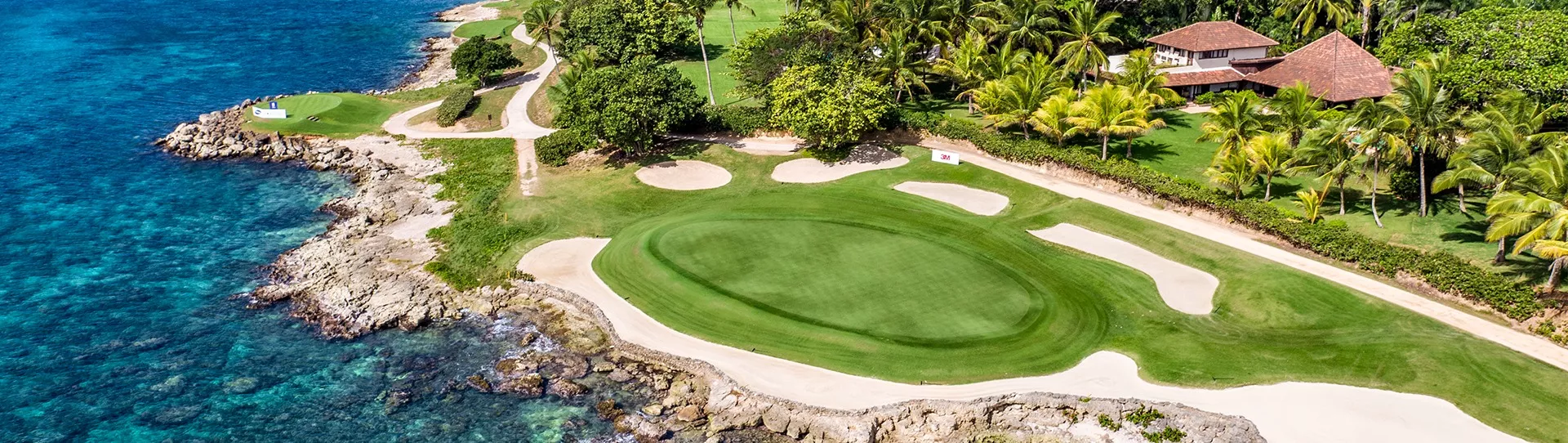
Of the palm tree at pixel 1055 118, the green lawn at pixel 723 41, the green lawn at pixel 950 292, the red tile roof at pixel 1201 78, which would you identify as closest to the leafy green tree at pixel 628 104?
the green lawn at pixel 950 292

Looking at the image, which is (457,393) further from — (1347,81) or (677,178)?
(1347,81)

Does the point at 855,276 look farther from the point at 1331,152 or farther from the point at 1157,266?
the point at 1331,152

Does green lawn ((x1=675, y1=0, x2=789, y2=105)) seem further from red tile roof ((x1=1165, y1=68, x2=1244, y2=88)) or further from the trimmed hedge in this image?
red tile roof ((x1=1165, y1=68, x2=1244, y2=88))

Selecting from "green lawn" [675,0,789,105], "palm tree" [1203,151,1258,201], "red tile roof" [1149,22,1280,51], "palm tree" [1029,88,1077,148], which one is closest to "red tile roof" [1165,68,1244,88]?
"red tile roof" [1149,22,1280,51]

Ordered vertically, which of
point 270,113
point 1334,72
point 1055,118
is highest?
point 1334,72

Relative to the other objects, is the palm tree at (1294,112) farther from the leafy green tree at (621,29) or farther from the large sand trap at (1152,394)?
the leafy green tree at (621,29)

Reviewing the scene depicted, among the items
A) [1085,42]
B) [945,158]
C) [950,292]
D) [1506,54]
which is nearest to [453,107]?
[945,158]

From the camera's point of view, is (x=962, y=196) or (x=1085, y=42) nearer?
(x=962, y=196)
